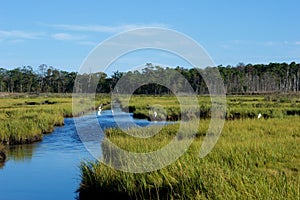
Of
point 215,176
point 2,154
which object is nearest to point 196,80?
point 2,154

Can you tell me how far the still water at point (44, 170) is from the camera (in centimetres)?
1399

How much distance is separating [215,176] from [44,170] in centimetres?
999

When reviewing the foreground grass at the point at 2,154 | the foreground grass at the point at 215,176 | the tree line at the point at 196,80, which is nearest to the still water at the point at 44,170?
the foreground grass at the point at 2,154

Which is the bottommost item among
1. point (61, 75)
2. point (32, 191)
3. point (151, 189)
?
point (32, 191)

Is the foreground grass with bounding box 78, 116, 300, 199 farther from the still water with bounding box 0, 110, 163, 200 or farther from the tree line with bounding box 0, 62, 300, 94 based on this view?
the tree line with bounding box 0, 62, 300, 94

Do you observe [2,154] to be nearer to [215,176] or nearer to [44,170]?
[44,170]

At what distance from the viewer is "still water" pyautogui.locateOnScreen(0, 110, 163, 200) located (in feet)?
45.9

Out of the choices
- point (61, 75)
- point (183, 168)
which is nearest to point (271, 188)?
point (183, 168)

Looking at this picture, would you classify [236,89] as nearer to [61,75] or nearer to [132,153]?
[61,75]

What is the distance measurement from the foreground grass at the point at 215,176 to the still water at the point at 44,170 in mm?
1978

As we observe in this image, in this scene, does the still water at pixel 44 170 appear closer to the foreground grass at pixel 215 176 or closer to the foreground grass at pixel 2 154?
the foreground grass at pixel 2 154

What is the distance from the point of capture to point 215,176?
8.84 meters

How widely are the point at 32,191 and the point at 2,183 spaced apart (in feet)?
4.84

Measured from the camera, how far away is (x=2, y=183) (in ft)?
49.4
